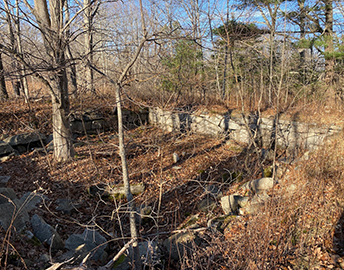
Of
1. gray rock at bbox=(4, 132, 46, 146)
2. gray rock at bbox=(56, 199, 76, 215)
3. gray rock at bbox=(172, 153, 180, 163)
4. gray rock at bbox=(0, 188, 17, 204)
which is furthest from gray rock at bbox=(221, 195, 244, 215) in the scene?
gray rock at bbox=(4, 132, 46, 146)

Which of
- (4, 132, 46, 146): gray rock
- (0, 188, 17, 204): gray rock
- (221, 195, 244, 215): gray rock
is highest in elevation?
(4, 132, 46, 146): gray rock

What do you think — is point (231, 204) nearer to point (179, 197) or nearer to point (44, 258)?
point (179, 197)

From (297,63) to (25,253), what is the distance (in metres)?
8.77

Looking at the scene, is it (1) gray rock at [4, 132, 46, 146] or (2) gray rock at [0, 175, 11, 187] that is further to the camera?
(1) gray rock at [4, 132, 46, 146]

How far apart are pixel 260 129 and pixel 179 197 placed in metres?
3.58

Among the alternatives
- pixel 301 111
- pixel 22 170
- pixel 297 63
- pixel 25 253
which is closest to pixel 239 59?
pixel 297 63

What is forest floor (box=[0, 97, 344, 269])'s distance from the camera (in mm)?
2973

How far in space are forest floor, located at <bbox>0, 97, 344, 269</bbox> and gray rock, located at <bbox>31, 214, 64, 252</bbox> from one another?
131 millimetres

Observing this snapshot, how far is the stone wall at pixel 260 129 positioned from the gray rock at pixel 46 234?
2.73 meters

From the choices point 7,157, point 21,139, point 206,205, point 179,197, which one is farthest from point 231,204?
point 21,139

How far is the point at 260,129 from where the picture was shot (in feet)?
24.2

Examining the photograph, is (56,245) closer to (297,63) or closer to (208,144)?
(208,144)

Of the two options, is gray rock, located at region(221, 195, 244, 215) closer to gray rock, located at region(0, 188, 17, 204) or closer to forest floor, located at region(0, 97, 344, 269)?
forest floor, located at region(0, 97, 344, 269)

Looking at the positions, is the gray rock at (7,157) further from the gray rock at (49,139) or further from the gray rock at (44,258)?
the gray rock at (44,258)
